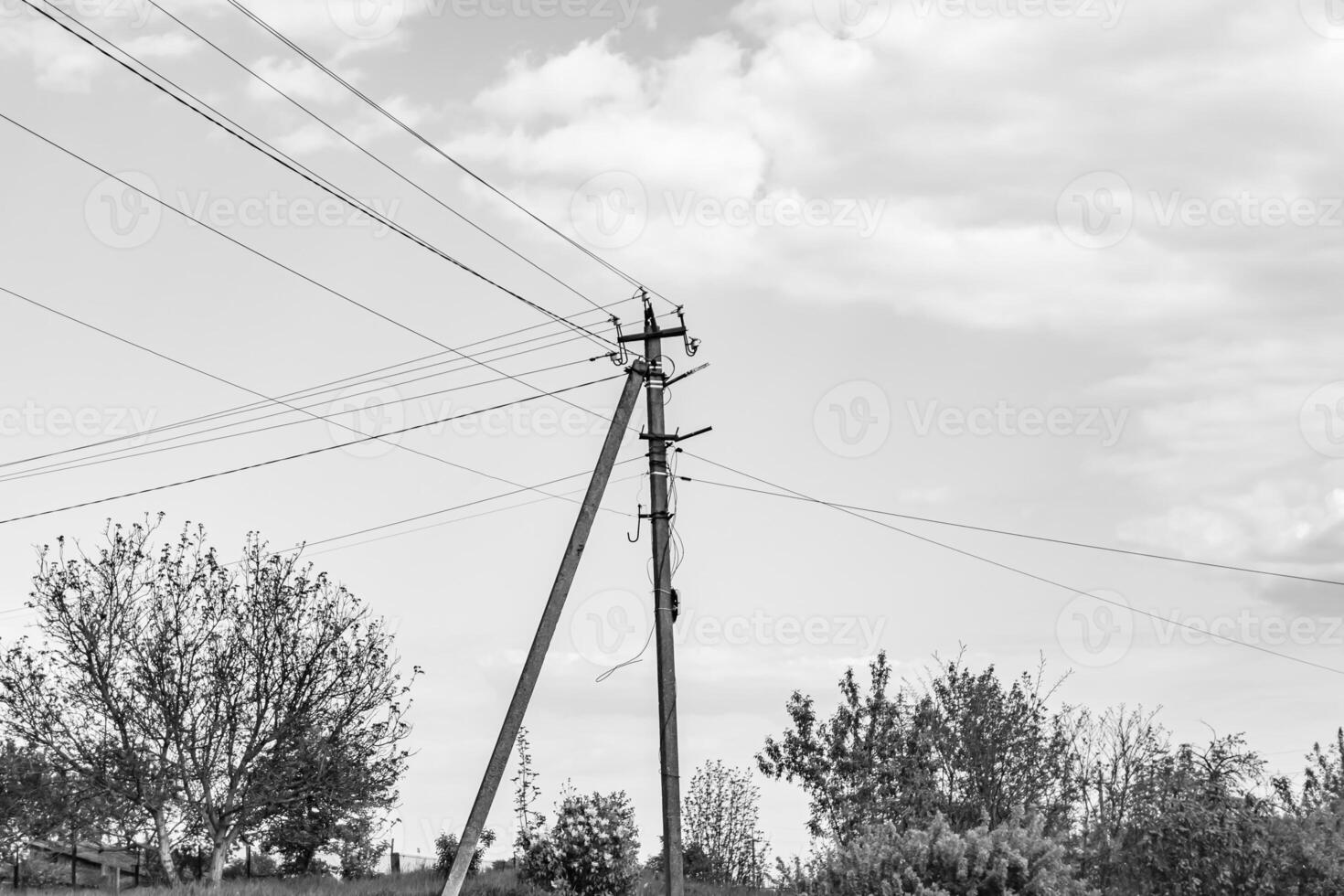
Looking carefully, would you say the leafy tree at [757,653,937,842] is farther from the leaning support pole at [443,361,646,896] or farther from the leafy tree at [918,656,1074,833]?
the leaning support pole at [443,361,646,896]

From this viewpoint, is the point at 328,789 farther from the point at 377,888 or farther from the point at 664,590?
the point at 664,590

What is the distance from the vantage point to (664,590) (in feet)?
69.3

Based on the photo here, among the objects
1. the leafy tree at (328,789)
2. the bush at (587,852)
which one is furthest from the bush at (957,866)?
the leafy tree at (328,789)

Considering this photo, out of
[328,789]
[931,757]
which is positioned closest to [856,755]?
[931,757]

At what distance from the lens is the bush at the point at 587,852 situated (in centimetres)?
2706

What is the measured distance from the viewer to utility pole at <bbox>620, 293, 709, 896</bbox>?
19.9m

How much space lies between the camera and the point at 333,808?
3384 cm

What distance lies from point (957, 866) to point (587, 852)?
1145cm

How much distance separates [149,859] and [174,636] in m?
9.01

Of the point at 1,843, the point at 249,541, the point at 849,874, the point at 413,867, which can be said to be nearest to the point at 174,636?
the point at 249,541

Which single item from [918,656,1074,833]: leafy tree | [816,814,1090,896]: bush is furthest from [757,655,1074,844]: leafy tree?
[816,814,1090,896]: bush

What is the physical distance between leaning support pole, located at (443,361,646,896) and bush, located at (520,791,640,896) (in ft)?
21.7

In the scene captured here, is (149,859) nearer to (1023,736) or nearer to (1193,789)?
(1023,736)

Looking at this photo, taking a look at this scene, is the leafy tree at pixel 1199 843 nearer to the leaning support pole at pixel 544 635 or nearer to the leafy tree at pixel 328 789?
the leaning support pole at pixel 544 635
